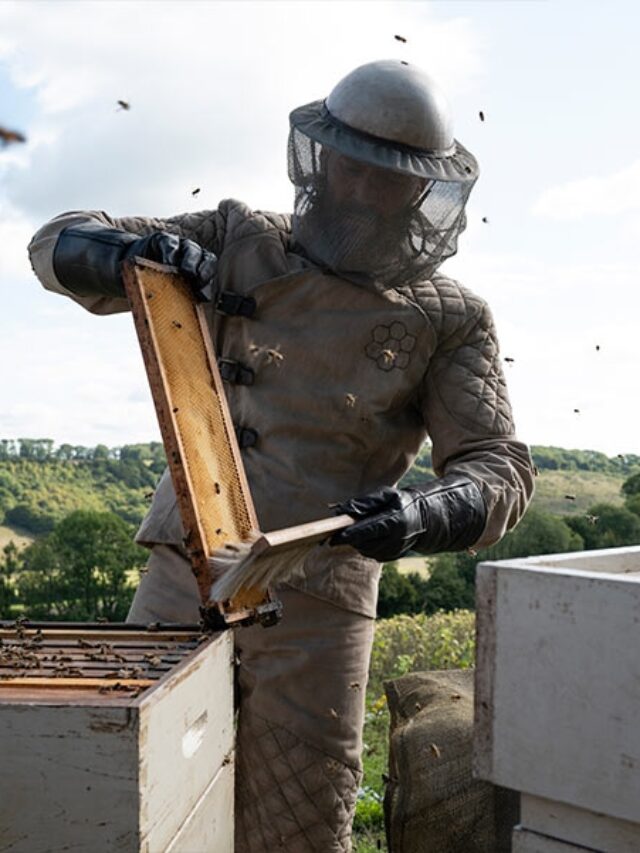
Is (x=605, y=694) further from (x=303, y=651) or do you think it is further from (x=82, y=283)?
(x=82, y=283)

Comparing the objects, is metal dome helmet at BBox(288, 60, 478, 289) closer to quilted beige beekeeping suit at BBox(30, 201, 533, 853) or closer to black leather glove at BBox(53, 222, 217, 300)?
quilted beige beekeeping suit at BBox(30, 201, 533, 853)

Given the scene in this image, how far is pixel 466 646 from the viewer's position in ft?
25.1

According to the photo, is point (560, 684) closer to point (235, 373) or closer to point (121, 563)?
point (235, 373)

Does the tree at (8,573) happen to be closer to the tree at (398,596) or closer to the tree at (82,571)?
the tree at (82,571)

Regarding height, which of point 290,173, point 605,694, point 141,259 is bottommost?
point 605,694

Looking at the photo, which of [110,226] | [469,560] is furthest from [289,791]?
[469,560]

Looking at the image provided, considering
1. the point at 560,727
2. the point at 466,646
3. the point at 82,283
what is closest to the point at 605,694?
the point at 560,727

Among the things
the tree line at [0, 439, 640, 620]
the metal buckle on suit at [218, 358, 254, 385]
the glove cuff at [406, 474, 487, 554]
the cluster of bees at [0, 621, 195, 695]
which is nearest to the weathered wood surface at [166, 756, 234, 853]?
the cluster of bees at [0, 621, 195, 695]

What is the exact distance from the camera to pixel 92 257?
280 cm

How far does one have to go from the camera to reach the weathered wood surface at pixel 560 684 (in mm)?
2002

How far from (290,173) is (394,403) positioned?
2.52 ft

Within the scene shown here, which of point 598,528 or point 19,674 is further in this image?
point 598,528

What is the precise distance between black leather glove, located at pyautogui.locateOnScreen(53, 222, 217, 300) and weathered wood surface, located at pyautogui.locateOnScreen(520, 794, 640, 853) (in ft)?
4.81

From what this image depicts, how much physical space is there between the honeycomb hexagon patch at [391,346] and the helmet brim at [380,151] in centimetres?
45
